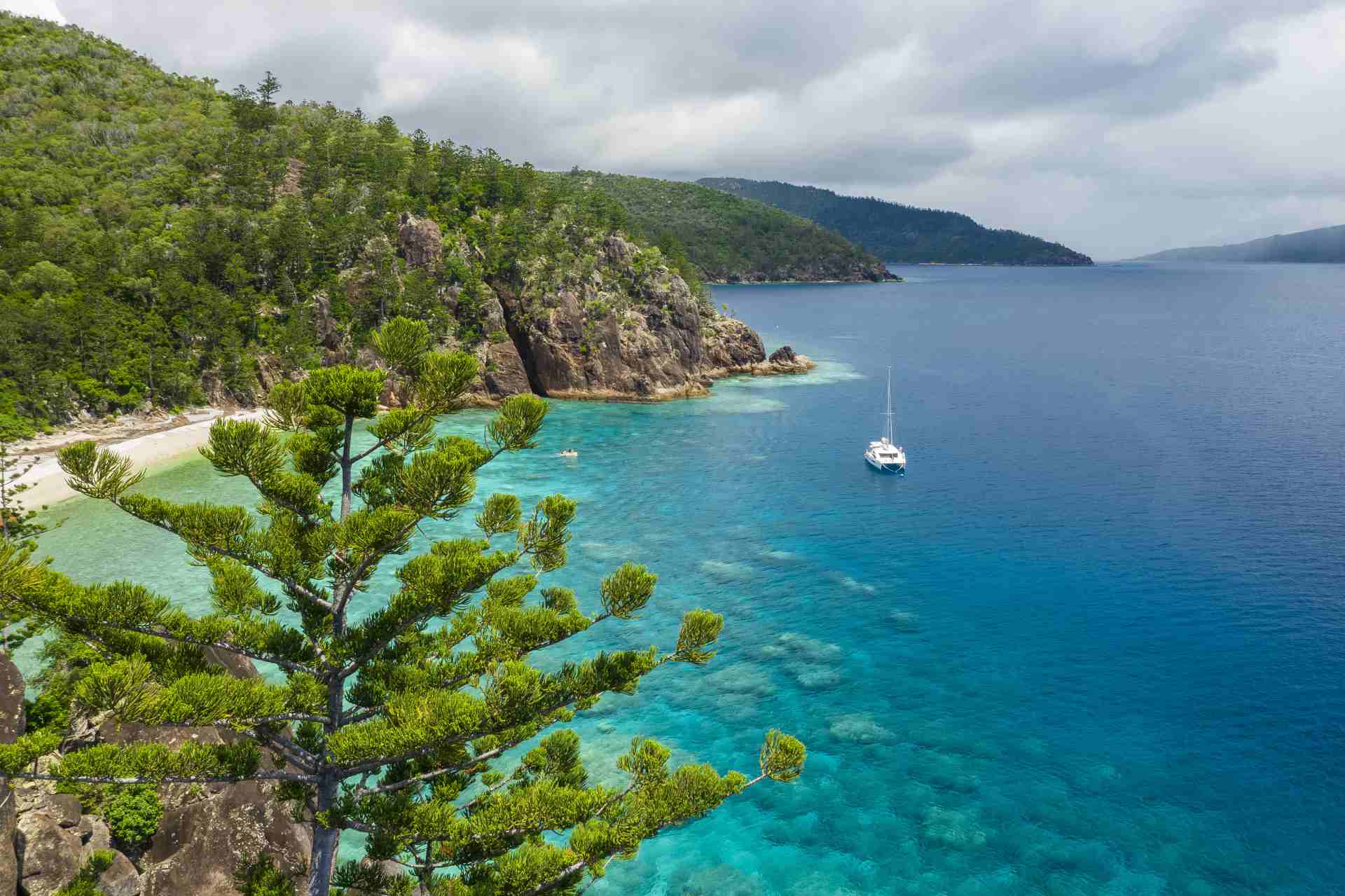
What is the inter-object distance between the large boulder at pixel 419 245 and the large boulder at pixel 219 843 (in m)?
65.6

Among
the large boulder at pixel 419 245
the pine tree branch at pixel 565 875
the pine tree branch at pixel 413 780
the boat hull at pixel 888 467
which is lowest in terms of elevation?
the boat hull at pixel 888 467

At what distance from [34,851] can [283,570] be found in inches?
388

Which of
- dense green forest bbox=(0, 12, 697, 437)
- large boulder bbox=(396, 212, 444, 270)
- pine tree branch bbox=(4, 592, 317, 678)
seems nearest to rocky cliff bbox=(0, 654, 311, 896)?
pine tree branch bbox=(4, 592, 317, 678)

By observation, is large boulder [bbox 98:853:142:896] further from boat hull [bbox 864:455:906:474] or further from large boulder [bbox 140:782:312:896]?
boat hull [bbox 864:455:906:474]

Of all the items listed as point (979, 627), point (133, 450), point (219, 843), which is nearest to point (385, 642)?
point (219, 843)

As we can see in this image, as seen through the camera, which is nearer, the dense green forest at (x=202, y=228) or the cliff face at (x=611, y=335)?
the dense green forest at (x=202, y=228)

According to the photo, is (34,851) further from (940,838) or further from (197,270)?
(197,270)

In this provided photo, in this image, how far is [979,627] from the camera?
31.5 metres

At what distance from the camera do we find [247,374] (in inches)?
2397

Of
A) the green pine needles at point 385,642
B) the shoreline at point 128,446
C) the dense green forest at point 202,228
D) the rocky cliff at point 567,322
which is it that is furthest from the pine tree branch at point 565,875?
the rocky cliff at point 567,322

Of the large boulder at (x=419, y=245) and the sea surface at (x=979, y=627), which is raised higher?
the large boulder at (x=419, y=245)

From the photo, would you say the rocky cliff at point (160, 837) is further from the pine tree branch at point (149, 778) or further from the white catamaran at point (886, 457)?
the white catamaran at point (886, 457)

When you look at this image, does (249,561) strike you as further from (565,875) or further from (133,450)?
(133,450)

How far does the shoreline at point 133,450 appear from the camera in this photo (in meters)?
41.6
